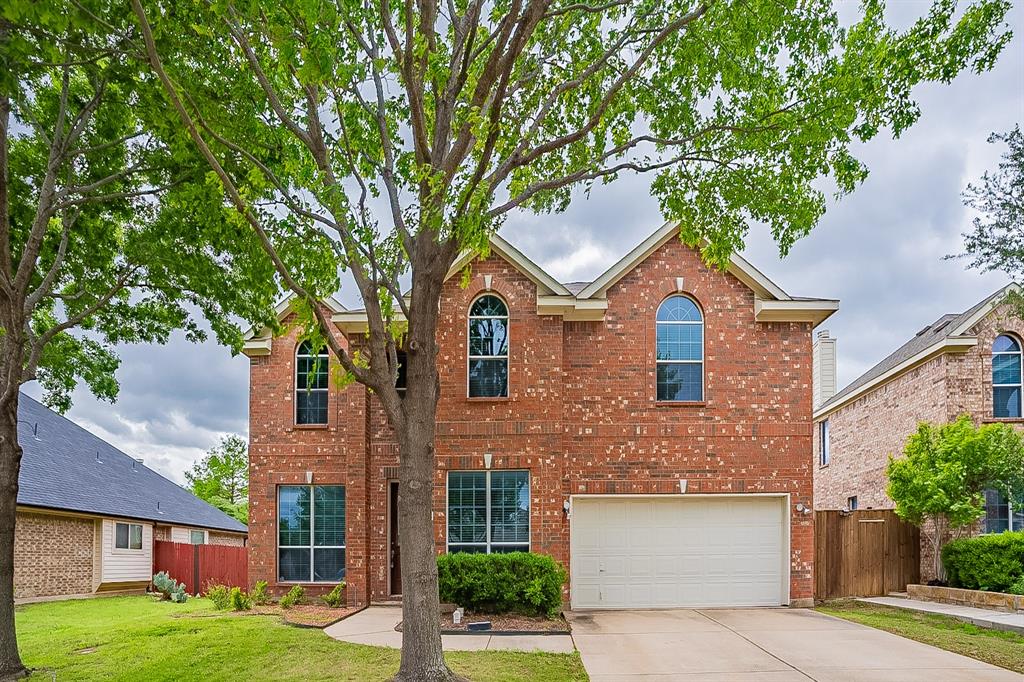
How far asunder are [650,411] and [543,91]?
7057 mm

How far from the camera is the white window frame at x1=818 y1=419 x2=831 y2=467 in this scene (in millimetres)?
26016

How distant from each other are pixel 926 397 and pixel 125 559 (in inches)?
881

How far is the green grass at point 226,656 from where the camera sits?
32.8 ft

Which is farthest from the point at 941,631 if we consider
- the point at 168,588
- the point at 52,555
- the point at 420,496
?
the point at 52,555

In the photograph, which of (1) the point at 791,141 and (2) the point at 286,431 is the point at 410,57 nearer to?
(1) the point at 791,141

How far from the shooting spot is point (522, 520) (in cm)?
1541

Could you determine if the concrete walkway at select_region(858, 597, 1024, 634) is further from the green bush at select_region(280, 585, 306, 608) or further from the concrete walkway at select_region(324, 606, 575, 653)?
the green bush at select_region(280, 585, 306, 608)

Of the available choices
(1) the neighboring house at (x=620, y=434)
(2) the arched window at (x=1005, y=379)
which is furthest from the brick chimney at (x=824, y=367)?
(1) the neighboring house at (x=620, y=434)

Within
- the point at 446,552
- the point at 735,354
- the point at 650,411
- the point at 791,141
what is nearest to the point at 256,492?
the point at 446,552

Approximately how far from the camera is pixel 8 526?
10688 millimetres

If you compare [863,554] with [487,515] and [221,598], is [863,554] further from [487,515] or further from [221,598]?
[221,598]

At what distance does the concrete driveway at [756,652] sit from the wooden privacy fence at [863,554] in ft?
7.64

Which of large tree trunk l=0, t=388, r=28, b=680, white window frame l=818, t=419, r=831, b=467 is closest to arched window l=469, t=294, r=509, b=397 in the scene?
large tree trunk l=0, t=388, r=28, b=680

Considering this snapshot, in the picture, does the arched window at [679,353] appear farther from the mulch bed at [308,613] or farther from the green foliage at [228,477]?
the green foliage at [228,477]
